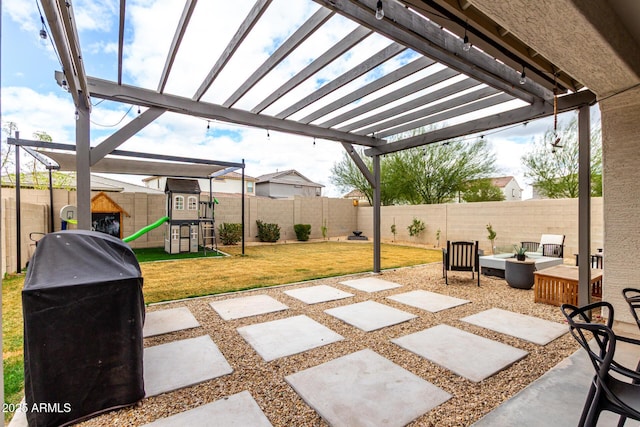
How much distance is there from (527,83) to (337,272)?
4757mm

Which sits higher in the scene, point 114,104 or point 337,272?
point 114,104

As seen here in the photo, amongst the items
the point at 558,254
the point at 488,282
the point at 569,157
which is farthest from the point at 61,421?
the point at 569,157

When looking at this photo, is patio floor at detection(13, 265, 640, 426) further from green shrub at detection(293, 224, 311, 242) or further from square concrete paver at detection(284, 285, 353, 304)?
green shrub at detection(293, 224, 311, 242)

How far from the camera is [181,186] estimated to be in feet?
33.4

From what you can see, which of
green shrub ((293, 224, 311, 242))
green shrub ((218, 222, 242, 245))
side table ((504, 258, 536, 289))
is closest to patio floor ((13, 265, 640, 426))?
side table ((504, 258, 536, 289))

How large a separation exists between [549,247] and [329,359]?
23.4ft

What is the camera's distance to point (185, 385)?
8.28 ft

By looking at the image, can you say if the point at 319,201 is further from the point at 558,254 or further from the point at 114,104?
the point at 114,104

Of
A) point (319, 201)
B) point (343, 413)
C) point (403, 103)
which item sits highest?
point (403, 103)

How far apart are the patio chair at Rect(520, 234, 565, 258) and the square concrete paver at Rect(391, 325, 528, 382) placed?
492cm

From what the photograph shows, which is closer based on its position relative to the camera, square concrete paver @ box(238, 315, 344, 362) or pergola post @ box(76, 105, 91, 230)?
square concrete paver @ box(238, 315, 344, 362)

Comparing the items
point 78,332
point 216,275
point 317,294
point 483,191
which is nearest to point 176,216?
point 216,275

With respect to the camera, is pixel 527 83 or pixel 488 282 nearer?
pixel 527 83

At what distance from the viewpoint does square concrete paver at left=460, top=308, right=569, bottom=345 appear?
3424mm
